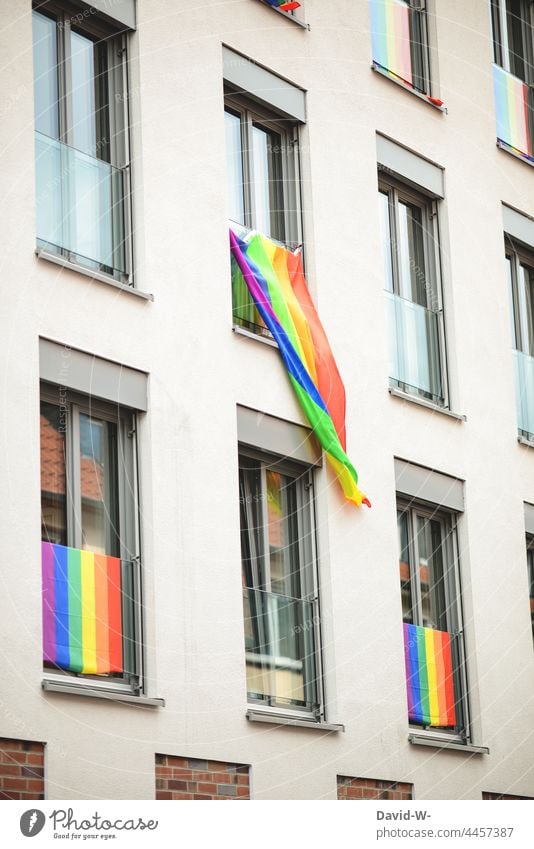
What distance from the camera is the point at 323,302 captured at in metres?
17.0

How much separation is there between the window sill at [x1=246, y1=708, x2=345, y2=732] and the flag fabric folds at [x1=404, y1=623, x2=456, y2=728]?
165cm

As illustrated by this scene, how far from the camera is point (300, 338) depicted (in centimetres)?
1642

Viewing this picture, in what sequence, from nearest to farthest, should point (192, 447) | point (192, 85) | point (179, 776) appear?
point (179, 776), point (192, 447), point (192, 85)

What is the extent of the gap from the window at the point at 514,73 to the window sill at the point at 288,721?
808cm

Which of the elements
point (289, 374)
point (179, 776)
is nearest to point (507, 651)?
point (289, 374)

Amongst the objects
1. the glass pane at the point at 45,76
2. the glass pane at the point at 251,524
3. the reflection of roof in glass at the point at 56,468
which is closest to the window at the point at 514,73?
the glass pane at the point at 251,524

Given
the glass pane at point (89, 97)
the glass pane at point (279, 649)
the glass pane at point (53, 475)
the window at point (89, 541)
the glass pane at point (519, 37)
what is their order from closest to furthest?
the window at point (89, 541), the glass pane at point (53, 475), the glass pane at point (89, 97), the glass pane at point (279, 649), the glass pane at point (519, 37)

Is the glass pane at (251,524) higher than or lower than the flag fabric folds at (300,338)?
lower

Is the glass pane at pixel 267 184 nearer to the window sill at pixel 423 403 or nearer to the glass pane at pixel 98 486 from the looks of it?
the window sill at pixel 423 403

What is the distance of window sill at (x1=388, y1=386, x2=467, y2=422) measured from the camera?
58.2 feet

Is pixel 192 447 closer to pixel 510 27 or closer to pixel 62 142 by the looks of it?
pixel 62 142

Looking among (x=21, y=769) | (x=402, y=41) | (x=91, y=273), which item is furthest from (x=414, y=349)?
(x=21, y=769)

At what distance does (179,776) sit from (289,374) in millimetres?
4167

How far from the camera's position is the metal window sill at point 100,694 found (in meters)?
12.9
